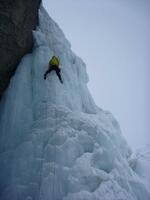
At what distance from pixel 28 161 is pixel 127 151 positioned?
627cm

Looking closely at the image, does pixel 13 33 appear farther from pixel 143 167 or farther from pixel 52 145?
pixel 143 167

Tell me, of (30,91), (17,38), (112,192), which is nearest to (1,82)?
(30,91)

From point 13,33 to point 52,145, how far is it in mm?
4900

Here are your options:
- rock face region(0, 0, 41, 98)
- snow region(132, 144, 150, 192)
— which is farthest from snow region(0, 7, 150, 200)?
snow region(132, 144, 150, 192)

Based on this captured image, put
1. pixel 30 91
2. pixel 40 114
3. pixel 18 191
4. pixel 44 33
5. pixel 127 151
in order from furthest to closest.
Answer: pixel 127 151
pixel 44 33
pixel 30 91
pixel 40 114
pixel 18 191

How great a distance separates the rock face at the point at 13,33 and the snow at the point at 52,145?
385 millimetres

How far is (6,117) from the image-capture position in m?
9.36

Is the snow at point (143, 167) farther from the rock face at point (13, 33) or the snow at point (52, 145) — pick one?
the rock face at point (13, 33)

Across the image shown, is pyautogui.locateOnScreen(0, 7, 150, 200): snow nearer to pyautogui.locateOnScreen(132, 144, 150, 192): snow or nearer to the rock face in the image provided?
the rock face

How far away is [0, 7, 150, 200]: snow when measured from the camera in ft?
25.0

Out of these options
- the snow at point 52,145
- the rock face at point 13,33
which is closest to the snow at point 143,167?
the snow at point 52,145

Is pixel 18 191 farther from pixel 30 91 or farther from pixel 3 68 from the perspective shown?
pixel 3 68

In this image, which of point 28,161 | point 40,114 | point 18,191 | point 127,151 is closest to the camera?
point 18,191

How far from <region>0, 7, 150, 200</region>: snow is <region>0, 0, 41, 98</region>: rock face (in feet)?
1.26
